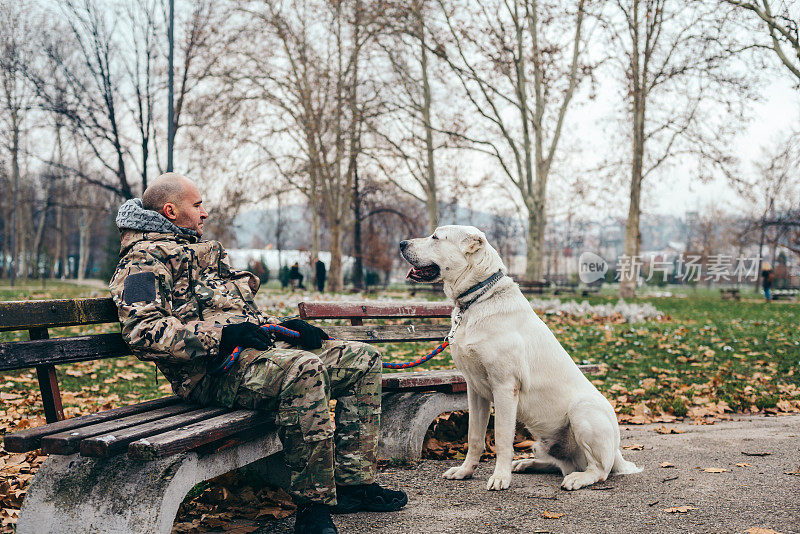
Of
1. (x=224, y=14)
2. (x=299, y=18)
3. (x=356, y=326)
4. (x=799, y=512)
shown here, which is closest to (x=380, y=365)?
(x=356, y=326)

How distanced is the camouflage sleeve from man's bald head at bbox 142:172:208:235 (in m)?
0.37

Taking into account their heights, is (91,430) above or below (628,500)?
above

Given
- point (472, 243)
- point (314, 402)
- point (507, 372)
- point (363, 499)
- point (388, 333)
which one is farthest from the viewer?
point (388, 333)

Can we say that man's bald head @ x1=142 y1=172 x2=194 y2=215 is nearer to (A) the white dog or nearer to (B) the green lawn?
(A) the white dog

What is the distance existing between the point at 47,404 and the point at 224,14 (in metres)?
23.0

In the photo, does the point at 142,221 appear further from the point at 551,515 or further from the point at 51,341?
the point at 551,515

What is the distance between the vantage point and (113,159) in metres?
26.6

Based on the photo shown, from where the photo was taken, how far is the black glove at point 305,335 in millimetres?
3305

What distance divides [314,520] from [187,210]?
165cm

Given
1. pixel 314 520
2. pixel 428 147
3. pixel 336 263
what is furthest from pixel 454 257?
pixel 336 263

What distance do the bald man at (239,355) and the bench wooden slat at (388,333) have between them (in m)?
0.98

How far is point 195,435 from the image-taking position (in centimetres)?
254

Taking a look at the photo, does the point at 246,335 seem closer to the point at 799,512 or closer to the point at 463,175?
the point at 799,512

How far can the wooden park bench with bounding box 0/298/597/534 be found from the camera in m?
2.44
